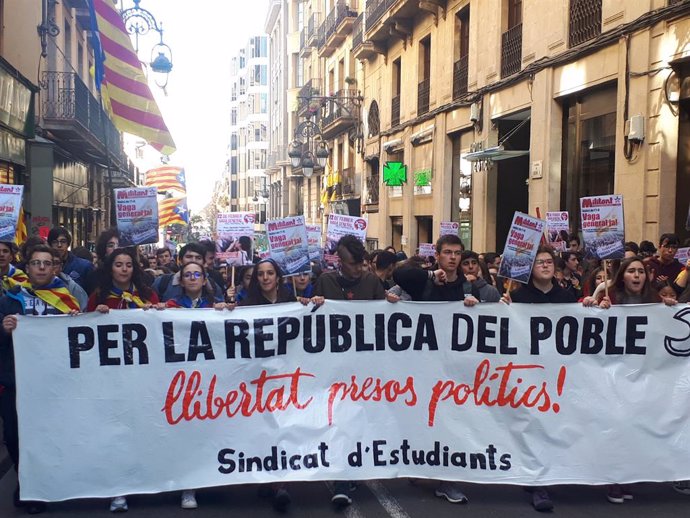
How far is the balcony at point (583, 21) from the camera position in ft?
43.5

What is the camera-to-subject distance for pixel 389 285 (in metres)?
8.98

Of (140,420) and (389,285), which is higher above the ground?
(389,285)

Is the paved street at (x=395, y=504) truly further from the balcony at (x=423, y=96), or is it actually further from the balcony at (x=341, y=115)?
the balcony at (x=341, y=115)

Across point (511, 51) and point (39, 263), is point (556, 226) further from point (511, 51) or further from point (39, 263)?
point (39, 263)

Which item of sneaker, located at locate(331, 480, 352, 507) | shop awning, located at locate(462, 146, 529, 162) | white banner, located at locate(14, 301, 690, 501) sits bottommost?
sneaker, located at locate(331, 480, 352, 507)

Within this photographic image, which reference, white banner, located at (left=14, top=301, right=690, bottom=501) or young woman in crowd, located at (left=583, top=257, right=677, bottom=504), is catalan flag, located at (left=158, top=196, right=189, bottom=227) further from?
young woman in crowd, located at (left=583, top=257, right=677, bottom=504)

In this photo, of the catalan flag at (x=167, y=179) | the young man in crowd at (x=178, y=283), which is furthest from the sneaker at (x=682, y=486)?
the catalan flag at (x=167, y=179)

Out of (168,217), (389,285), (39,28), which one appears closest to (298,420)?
(389,285)

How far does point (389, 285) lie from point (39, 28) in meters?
11.8

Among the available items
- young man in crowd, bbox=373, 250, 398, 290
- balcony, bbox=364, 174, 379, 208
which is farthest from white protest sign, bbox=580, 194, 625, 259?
balcony, bbox=364, 174, 379, 208

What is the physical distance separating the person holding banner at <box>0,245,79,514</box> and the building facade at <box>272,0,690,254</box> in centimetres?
740

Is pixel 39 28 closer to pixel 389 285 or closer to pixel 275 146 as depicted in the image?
pixel 389 285

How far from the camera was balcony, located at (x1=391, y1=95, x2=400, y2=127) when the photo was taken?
25.9 m

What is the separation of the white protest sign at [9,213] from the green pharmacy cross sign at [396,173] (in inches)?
683
